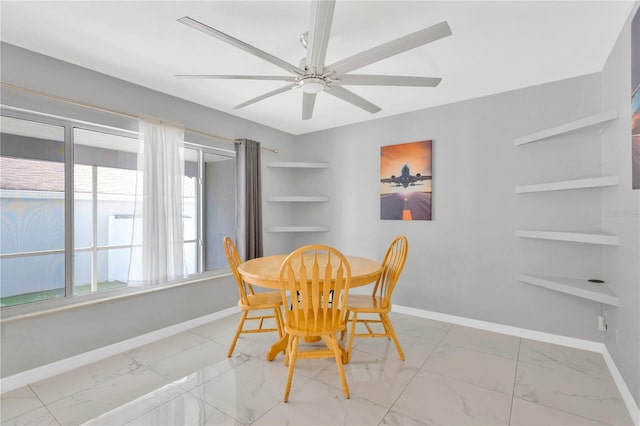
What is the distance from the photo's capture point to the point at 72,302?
92.7 inches

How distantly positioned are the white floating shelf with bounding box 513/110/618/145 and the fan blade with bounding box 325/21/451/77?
160 cm

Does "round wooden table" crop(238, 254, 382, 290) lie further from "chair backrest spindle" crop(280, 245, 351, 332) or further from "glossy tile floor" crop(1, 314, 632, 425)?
"glossy tile floor" crop(1, 314, 632, 425)

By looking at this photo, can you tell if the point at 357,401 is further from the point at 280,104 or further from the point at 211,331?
the point at 280,104

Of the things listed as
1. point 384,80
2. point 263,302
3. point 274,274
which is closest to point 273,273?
point 274,274

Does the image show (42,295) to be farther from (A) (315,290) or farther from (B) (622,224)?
(B) (622,224)

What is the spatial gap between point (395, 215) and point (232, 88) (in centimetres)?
227

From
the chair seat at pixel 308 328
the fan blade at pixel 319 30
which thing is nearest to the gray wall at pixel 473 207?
the chair seat at pixel 308 328

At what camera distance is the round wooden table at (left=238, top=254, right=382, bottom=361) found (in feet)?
6.93

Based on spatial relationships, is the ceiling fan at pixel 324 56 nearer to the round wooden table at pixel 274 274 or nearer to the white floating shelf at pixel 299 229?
the round wooden table at pixel 274 274

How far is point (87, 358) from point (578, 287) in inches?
155

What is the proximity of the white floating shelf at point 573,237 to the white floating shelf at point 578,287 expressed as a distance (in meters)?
0.35

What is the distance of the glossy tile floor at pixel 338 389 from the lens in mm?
1737

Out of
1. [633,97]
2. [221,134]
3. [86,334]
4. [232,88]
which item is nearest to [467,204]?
[633,97]

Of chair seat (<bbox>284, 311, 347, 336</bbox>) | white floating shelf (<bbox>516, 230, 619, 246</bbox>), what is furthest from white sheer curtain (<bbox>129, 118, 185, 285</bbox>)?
white floating shelf (<bbox>516, 230, 619, 246</bbox>)
